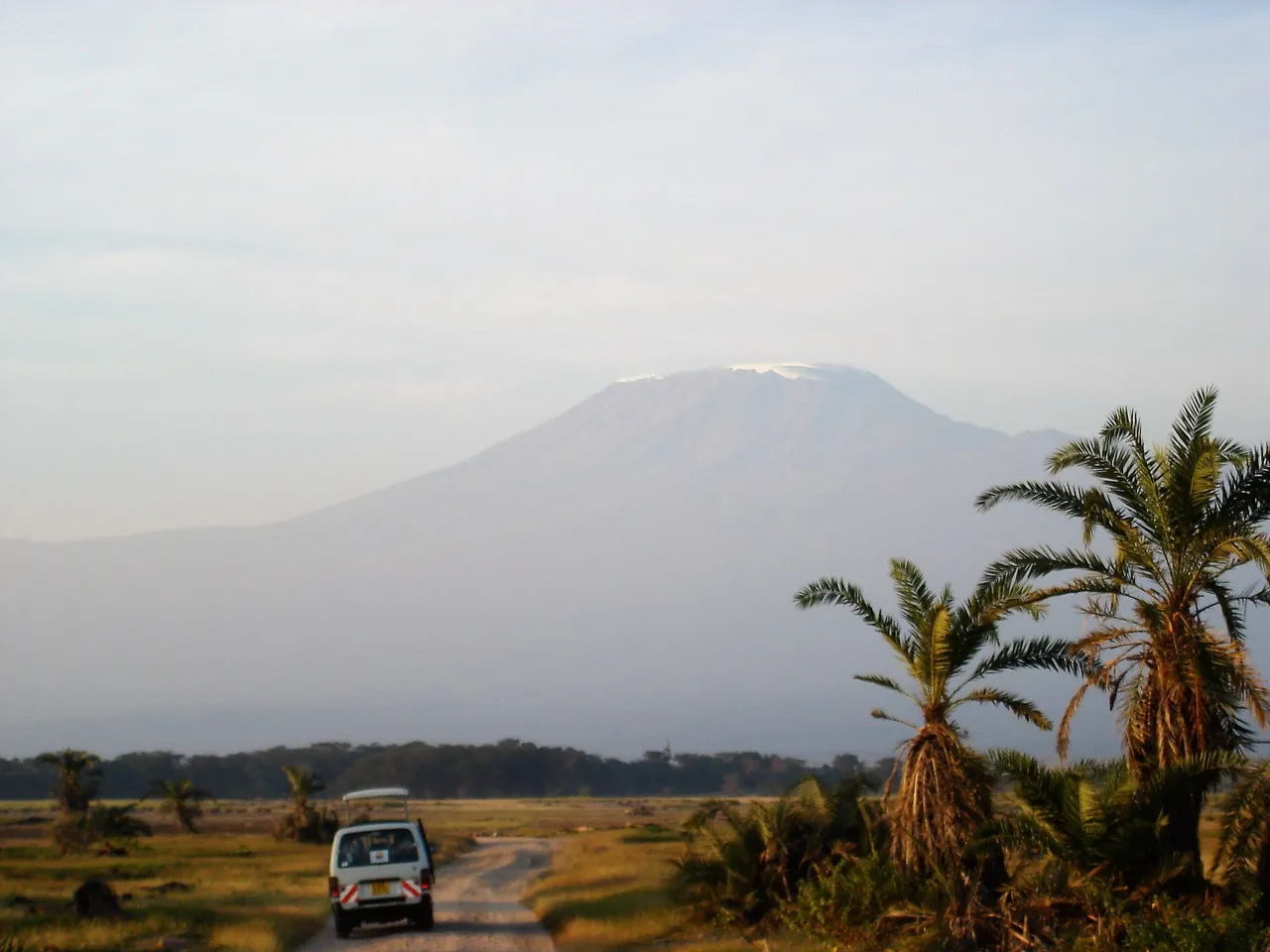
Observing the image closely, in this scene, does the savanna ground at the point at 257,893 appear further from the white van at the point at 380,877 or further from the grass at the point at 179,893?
the white van at the point at 380,877

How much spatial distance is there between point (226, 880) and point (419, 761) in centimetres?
12700

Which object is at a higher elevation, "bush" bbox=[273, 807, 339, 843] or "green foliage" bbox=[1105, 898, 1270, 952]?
"green foliage" bbox=[1105, 898, 1270, 952]

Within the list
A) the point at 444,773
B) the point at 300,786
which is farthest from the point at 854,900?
the point at 444,773

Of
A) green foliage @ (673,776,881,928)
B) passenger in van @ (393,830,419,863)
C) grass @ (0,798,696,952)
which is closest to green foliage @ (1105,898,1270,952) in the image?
green foliage @ (673,776,881,928)

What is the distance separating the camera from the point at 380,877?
82.0 ft

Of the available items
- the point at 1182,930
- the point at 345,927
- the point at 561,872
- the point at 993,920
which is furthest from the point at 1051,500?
the point at 561,872

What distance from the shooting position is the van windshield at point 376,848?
25203mm

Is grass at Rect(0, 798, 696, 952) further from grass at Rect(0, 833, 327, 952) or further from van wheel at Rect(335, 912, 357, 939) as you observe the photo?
van wheel at Rect(335, 912, 357, 939)

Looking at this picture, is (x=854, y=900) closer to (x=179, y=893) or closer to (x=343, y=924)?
(x=343, y=924)

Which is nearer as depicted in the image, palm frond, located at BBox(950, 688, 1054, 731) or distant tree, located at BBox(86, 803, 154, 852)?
palm frond, located at BBox(950, 688, 1054, 731)

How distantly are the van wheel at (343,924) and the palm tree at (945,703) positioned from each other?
9547mm

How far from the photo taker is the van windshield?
25203 mm

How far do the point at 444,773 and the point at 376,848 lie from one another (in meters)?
142

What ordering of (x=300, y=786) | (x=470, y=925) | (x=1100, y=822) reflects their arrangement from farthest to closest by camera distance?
(x=300, y=786)
(x=470, y=925)
(x=1100, y=822)
